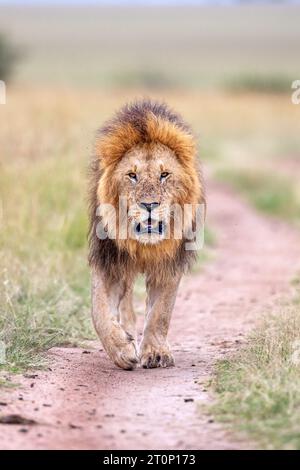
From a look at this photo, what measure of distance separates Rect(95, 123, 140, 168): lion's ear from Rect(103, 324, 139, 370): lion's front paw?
3.21 ft

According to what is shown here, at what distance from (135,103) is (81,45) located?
71.0 metres

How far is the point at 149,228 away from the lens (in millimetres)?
6570

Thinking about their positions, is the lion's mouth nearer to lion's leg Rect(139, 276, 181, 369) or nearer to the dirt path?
lion's leg Rect(139, 276, 181, 369)

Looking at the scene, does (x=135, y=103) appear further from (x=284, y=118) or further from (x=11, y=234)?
(x=284, y=118)

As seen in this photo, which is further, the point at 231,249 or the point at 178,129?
the point at 231,249

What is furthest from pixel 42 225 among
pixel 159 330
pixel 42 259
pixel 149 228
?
pixel 149 228

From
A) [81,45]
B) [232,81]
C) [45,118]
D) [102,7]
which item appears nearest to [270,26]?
[81,45]

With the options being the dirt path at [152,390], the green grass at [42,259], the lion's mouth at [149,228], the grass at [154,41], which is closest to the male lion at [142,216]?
the lion's mouth at [149,228]

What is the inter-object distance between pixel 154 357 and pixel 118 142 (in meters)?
1.27

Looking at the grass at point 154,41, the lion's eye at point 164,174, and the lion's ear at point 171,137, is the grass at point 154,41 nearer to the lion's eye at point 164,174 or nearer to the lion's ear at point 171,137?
the lion's ear at point 171,137

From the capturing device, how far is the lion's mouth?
6.55 metres

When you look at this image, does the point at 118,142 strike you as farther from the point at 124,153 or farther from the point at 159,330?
the point at 159,330

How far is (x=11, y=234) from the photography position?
9.52 m

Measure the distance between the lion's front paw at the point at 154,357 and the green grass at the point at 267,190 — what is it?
927 cm
